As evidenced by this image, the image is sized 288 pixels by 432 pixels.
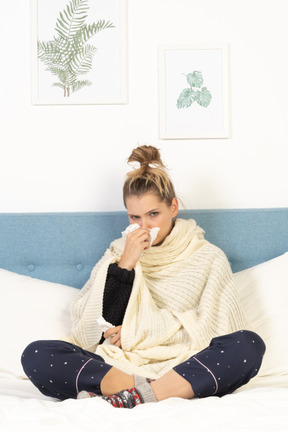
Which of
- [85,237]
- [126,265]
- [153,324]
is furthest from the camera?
[85,237]

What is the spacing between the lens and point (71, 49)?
224 centimetres

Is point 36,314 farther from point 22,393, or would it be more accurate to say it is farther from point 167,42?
point 167,42

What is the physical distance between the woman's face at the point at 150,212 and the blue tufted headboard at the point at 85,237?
250 millimetres

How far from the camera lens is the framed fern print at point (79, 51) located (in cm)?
223

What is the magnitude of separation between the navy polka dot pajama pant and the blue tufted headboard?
658 millimetres

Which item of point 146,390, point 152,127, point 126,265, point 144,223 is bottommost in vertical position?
point 146,390

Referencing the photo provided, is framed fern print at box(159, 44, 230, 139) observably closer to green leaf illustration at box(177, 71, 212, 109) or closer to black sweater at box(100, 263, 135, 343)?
green leaf illustration at box(177, 71, 212, 109)

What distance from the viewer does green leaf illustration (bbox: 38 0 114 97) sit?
223cm

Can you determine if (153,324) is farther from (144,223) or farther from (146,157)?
(146,157)

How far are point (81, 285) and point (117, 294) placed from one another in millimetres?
380

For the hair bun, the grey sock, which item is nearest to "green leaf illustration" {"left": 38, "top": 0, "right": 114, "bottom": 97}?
the hair bun

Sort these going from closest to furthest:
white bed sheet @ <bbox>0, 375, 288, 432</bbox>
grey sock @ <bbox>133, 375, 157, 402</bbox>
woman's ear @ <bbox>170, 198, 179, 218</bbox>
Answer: white bed sheet @ <bbox>0, 375, 288, 432</bbox>
grey sock @ <bbox>133, 375, 157, 402</bbox>
woman's ear @ <bbox>170, 198, 179, 218</bbox>

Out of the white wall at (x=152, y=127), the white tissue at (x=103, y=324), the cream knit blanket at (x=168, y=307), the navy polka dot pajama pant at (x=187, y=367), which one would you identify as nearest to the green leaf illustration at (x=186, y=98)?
the white wall at (x=152, y=127)

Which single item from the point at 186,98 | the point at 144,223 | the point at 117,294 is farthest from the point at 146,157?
the point at 117,294
